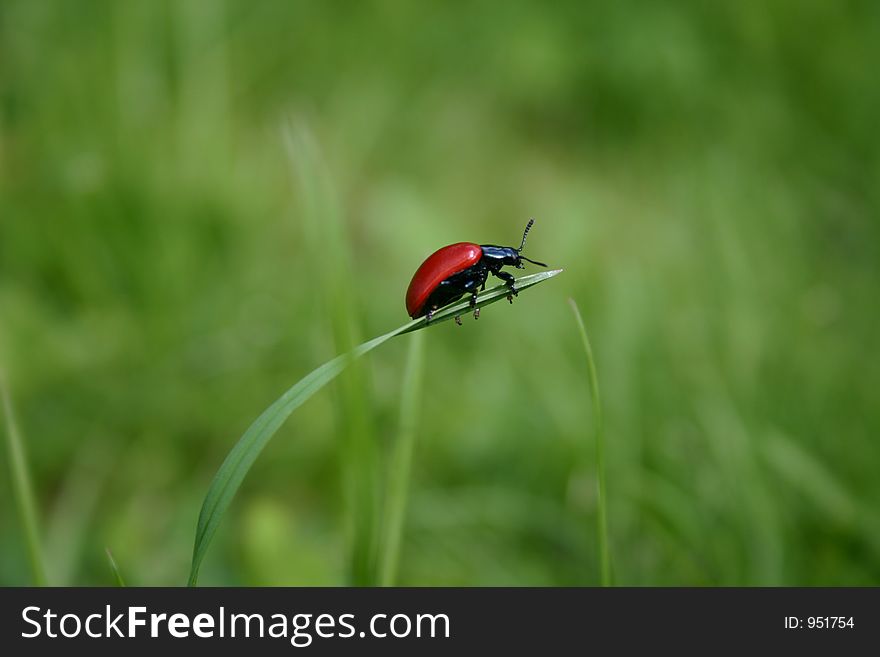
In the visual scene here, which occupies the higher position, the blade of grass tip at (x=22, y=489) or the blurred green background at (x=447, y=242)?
the blurred green background at (x=447, y=242)

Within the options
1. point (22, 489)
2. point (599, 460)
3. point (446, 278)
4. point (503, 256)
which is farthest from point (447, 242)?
point (22, 489)

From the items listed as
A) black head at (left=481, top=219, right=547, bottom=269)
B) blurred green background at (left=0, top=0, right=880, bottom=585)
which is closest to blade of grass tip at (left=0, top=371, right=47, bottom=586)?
blurred green background at (left=0, top=0, right=880, bottom=585)

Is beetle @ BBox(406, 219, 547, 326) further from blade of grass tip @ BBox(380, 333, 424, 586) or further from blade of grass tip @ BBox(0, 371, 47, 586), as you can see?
blade of grass tip @ BBox(0, 371, 47, 586)

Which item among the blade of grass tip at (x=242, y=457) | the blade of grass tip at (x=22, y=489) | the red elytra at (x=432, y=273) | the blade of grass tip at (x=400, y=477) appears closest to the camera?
the blade of grass tip at (x=242, y=457)

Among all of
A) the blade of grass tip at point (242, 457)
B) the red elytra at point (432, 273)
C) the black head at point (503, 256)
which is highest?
the black head at point (503, 256)

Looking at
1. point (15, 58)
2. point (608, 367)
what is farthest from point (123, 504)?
point (15, 58)

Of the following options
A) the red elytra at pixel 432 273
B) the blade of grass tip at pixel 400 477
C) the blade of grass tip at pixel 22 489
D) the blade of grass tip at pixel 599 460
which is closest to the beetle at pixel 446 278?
the red elytra at pixel 432 273

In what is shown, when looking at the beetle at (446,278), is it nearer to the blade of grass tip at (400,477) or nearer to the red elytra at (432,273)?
the red elytra at (432,273)
